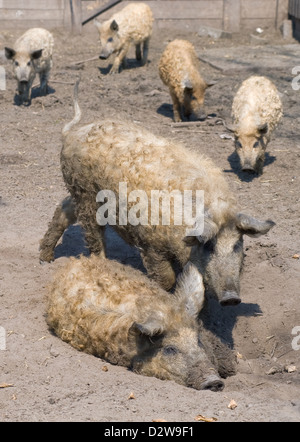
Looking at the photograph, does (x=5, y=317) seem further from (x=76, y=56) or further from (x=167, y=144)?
(x=76, y=56)

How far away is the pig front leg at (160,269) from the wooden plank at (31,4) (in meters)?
12.6

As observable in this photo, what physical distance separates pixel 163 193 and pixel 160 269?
1.98 feet

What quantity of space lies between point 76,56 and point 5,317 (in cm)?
1078

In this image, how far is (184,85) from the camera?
11.0 m

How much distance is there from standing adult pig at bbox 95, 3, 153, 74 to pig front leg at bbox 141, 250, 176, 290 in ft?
31.1

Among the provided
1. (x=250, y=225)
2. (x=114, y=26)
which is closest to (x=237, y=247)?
(x=250, y=225)

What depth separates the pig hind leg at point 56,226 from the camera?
6.72m

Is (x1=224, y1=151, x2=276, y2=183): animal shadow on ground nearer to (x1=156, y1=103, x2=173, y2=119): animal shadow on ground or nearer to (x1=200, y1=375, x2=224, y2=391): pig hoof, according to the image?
(x1=156, y1=103, x2=173, y2=119): animal shadow on ground

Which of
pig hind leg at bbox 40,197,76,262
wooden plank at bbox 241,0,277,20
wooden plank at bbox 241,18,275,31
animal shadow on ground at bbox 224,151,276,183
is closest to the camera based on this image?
pig hind leg at bbox 40,197,76,262

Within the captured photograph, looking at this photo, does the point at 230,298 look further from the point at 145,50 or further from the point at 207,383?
the point at 145,50

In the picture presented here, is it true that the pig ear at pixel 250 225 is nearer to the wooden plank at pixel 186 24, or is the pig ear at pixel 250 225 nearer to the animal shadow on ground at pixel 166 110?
the animal shadow on ground at pixel 166 110

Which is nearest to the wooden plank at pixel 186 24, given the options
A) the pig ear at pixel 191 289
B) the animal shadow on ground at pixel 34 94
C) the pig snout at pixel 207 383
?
the animal shadow on ground at pixel 34 94

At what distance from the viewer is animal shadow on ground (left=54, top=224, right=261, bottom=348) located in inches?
233

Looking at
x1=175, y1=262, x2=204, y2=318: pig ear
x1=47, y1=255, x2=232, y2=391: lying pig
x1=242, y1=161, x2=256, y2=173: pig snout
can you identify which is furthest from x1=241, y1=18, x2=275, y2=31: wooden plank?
x1=175, y1=262, x2=204, y2=318: pig ear
